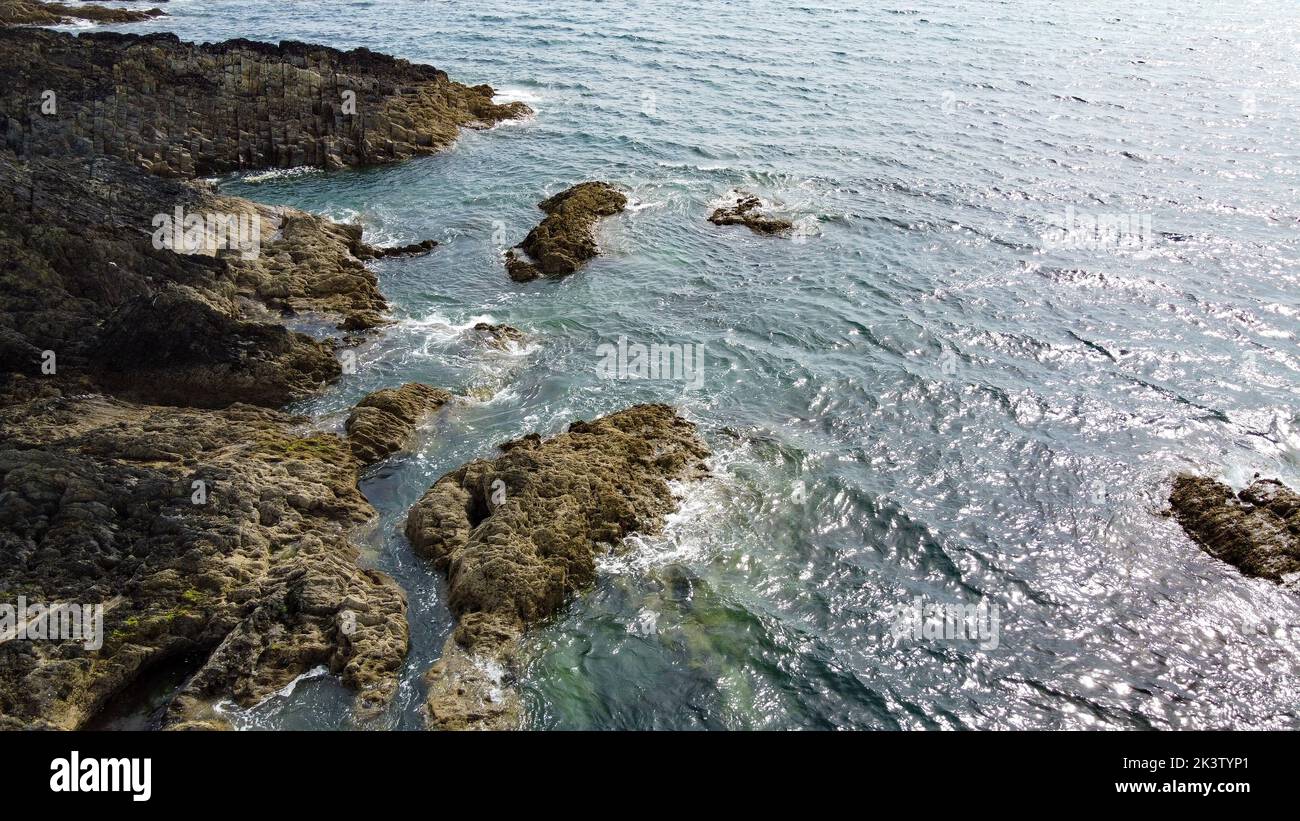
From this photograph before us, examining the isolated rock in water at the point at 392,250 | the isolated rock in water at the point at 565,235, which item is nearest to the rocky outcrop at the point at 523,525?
the isolated rock in water at the point at 565,235

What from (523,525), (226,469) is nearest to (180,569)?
(226,469)

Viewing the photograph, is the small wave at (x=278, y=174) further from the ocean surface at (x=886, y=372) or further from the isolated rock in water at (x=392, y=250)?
the isolated rock in water at (x=392, y=250)

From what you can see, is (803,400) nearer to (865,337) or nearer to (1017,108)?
(865,337)

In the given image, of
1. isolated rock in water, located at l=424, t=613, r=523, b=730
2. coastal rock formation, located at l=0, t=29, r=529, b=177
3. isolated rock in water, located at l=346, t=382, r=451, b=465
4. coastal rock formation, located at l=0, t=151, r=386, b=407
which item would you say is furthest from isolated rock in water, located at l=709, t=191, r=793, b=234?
isolated rock in water, located at l=424, t=613, r=523, b=730

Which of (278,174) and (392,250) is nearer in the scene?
(392,250)

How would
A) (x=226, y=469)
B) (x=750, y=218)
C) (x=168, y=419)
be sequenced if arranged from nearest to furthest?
(x=226, y=469)
(x=168, y=419)
(x=750, y=218)

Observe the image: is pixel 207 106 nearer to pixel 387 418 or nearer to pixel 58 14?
pixel 387 418
